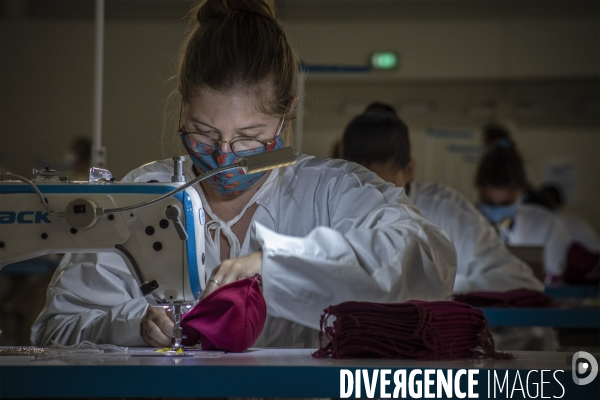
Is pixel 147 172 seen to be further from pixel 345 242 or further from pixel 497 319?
pixel 497 319

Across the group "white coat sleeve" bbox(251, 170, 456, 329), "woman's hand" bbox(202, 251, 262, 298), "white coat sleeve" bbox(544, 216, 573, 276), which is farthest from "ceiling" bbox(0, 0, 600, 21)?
"woman's hand" bbox(202, 251, 262, 298)

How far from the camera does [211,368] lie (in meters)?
1.25

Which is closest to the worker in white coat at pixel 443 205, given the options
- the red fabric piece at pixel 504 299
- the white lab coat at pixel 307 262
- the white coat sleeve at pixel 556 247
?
the red fabric piece at pixel 504 299

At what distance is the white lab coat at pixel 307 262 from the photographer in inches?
59.9

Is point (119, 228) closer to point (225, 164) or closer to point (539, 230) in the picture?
point (225, 164)

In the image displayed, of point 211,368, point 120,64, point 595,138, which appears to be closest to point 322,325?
point 211,368

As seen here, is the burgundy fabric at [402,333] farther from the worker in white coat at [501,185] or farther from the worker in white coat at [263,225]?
the worker in white coat at [501,185]

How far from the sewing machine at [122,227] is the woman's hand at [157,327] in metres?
0.03

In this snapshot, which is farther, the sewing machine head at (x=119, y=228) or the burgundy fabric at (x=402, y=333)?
the sewing machine head at (x=119, y=228)

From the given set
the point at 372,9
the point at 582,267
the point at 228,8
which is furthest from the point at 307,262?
the point at 372,9

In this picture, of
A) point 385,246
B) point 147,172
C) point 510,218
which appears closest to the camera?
point 385,246

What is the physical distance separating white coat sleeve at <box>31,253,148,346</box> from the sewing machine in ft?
0.67

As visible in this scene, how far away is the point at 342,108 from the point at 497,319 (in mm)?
5504

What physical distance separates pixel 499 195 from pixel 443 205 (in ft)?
3.23
